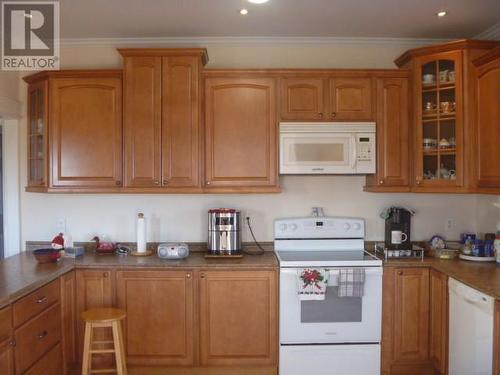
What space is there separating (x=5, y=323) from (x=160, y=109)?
1.70 m

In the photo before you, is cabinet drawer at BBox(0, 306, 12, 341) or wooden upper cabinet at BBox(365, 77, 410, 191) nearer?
cabinet drawer at BBox(0, 306, 12, 341)

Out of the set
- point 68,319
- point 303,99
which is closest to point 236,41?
point 303,99

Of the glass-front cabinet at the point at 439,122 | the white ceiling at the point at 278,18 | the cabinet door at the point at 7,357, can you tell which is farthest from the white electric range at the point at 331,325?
the white ceiling at the point at 278,18

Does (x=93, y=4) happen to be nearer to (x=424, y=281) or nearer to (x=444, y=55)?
(x=444, y=55)

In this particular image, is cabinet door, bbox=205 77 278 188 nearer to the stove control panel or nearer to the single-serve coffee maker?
the single-serve coffee maker

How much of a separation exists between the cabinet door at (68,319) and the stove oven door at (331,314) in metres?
1.49

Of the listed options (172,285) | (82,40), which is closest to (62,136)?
(82,40)

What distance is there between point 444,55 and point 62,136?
295cm

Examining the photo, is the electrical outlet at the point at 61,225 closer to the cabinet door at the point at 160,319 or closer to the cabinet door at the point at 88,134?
the cabinet door at the point at 88,134

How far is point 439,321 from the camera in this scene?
266cm

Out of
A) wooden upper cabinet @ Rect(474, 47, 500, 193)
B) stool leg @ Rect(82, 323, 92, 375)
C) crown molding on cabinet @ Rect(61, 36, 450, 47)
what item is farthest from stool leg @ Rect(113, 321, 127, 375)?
wooden upper cabinet @ Rect(474, 47, 500, 193)

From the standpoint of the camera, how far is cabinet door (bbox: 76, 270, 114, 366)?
108 inches

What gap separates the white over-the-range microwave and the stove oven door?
77 cm

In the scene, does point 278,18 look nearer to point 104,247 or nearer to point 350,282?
point 350,282
